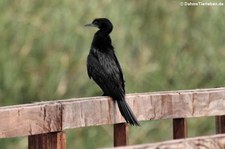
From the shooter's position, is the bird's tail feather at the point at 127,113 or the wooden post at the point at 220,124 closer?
the bird's tail feather at the point at 127,113

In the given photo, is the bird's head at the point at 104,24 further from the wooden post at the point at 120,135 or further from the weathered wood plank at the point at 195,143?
the weathered wood plank at the point at 195,143

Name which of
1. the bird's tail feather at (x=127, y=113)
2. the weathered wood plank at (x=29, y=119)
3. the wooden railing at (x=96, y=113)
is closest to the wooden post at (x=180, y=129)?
the wooden railing at (x=96, y=113)

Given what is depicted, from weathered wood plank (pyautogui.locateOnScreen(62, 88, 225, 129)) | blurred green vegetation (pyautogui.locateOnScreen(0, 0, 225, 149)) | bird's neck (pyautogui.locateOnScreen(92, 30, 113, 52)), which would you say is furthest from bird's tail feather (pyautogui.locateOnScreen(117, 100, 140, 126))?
blurred green vegetation (pyautogui.locateOnScreen(0, 0, 225, 149))

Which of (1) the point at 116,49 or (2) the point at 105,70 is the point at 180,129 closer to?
(2) the point at 105,70

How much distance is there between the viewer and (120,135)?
4.55 meters

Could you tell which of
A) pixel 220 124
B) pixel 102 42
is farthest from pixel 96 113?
pixel 102 42

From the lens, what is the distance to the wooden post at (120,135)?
4531mm

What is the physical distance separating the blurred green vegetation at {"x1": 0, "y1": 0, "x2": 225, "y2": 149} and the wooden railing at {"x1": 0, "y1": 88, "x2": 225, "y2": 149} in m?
2.89

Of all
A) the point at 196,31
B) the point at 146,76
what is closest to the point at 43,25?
the point at 146,76

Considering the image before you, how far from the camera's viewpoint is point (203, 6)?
9078 mm

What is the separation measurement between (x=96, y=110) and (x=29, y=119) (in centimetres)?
64

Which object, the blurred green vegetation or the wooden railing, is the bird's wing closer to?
the blurred green vegetation

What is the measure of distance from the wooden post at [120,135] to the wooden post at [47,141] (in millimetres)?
587

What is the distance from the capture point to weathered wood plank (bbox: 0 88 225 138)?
3816 millimetres
